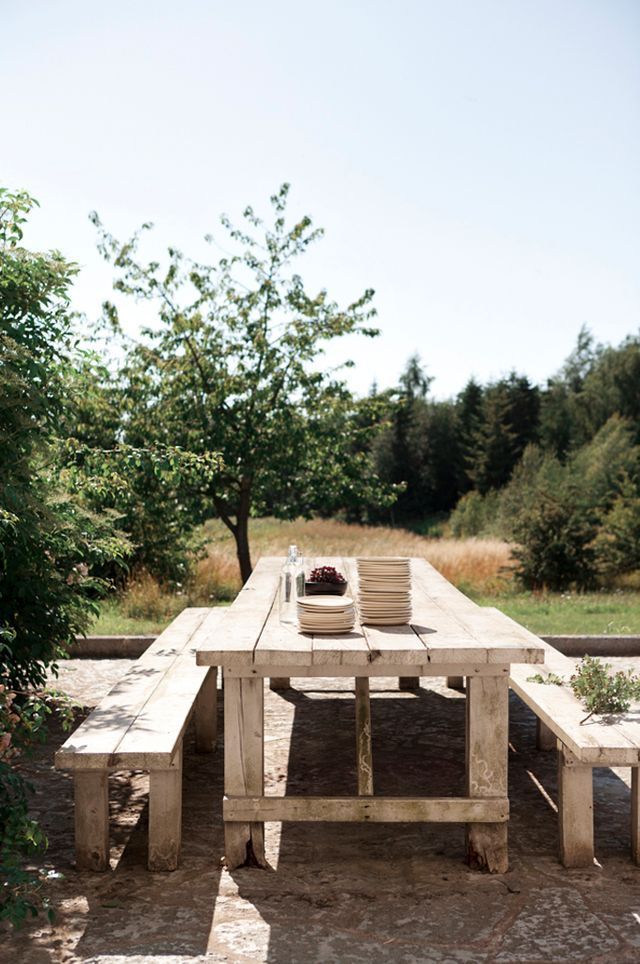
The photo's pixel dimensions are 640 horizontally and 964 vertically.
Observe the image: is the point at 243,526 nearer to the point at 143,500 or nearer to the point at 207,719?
the point at 143,500

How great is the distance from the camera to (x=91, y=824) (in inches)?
152

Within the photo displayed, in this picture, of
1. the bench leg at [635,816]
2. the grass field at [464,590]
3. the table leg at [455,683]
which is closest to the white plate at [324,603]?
the bench leg at [635,816]

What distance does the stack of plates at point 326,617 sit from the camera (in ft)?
12.9

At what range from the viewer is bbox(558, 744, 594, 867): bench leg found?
3.88 metres

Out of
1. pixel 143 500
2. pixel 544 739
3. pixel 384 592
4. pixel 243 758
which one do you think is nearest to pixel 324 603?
pixel 384 592

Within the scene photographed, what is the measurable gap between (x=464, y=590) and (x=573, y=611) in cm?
233

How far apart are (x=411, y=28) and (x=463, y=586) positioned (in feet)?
25.5

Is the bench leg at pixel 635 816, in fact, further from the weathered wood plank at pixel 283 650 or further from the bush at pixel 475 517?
the bush at pixel 475 517

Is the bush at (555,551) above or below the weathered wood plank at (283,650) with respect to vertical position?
below

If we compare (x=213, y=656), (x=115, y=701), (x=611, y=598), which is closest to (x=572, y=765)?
(x=213, y=656)

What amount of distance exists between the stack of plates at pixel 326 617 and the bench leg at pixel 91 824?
1046mm

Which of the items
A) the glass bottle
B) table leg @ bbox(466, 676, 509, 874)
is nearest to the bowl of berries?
the glass bottle

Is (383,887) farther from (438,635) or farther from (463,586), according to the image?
(463,586)

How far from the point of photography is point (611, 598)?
1290 cm
